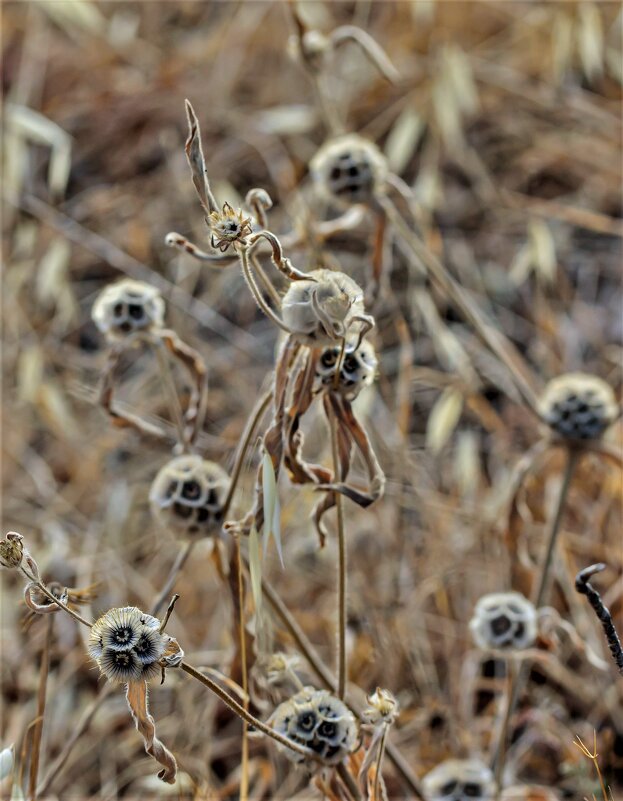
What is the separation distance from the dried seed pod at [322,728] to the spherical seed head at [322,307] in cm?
28

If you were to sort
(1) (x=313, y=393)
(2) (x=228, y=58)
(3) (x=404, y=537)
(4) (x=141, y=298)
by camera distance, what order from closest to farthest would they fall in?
(1) (x=313, y=393) → (4) (x=141, y=298) → (3) (x=404, y=537) → (2) (x=228, y=58)

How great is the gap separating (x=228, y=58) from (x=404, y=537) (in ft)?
4.96

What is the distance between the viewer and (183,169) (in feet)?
7.54

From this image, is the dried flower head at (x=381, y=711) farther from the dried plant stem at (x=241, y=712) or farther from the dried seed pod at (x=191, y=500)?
the dried seed pod at (x=191, y=500)

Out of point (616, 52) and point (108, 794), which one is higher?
point (616, 52)

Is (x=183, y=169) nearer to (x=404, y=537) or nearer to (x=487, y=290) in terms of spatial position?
(x=487, y=290)

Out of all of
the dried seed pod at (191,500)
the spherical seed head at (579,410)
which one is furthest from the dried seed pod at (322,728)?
the spherical seed head at (579,410)

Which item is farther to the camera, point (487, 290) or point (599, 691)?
point (487, 290)

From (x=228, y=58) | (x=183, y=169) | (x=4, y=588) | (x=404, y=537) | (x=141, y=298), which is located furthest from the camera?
(x=228, y=58)

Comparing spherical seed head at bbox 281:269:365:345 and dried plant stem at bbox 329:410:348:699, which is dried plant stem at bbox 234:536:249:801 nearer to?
dried plant stem at bbox 329:410:348:699

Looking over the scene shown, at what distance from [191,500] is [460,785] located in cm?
41

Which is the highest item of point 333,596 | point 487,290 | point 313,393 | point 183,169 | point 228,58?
point 228,58

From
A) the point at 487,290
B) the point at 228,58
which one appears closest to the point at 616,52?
the point at 487,290

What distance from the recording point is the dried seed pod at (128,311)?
38.9 inches
